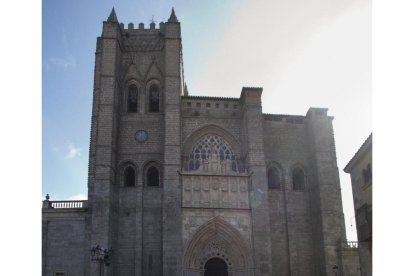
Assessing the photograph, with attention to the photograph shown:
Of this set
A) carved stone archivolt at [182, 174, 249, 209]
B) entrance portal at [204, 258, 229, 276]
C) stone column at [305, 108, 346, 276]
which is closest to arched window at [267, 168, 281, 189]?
stone column at [305, 108, 346, 276]

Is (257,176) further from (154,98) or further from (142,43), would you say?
(142,43)

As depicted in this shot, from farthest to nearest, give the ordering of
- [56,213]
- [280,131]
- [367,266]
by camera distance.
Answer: [280,131], [56,213], [367,266]

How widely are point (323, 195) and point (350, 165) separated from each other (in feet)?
15.6

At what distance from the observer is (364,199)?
15.0 metres

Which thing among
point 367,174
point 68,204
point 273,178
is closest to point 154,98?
point 68,204

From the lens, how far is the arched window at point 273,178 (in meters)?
22.3

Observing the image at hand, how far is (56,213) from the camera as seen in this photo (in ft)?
65.1

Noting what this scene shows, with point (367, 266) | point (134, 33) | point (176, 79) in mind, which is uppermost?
point (134, 33)

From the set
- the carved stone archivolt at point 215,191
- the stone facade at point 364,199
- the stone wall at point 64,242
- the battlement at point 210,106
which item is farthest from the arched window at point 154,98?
the stone facade at point 364,199

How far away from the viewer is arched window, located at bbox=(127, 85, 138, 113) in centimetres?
2294

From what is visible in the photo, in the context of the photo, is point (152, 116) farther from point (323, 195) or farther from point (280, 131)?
point (323, 195)

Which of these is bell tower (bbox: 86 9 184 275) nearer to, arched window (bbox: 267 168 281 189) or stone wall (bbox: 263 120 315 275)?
stone wall (bbox: 263 120 315 275)

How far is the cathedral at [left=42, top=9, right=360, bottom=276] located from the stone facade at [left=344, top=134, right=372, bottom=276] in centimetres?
467
